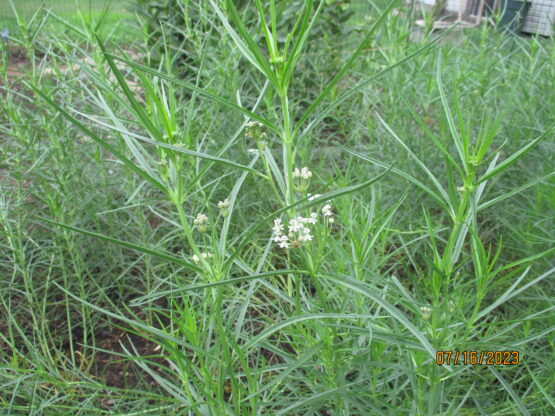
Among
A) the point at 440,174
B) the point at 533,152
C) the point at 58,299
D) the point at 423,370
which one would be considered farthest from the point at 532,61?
the point at 58,299

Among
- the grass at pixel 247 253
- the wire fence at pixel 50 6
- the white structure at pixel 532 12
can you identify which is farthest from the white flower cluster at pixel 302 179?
the white structure at pixel 532 12

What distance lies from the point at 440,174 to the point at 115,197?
65.8 inches

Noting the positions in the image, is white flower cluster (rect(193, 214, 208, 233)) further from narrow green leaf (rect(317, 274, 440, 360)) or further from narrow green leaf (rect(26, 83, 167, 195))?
narrow green leaf (rect(317, 274, 440, 360))

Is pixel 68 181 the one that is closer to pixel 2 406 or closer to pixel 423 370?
pixel 2 406

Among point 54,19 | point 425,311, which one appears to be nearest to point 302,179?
point 425,311

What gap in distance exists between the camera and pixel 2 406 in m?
1.64

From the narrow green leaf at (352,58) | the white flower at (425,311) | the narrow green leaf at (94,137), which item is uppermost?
the narrow green leaf at (352,58)

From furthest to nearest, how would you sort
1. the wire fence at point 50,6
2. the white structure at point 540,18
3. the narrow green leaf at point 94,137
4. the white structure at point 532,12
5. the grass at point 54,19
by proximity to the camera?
1. the white structure at point 540,18
2. the white structure at point 532,12
3. the wire fence at point 50,6
4. the grass at point 54,19
5. the narrow green leaf at point 94,137

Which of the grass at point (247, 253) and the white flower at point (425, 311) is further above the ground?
the white flower at point (425, 311)
